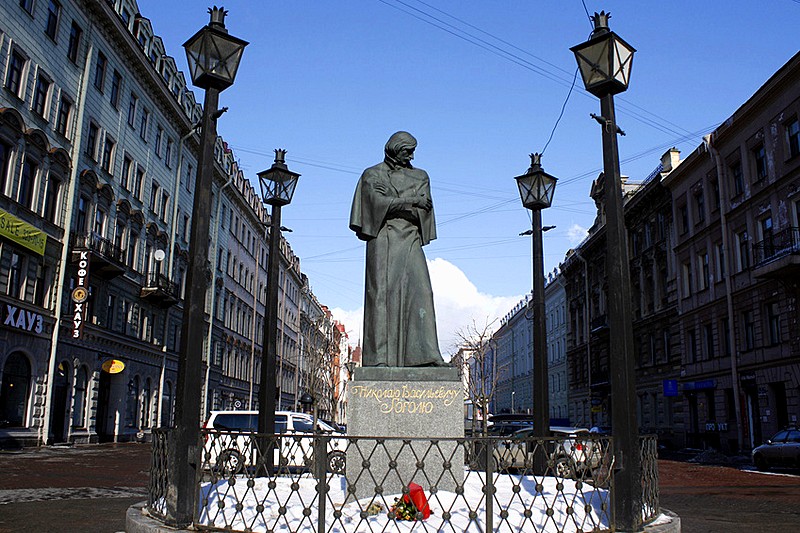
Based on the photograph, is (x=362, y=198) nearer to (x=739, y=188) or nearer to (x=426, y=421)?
(x=426, y=421)

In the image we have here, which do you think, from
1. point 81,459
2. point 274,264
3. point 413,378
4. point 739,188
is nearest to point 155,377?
point 81,459

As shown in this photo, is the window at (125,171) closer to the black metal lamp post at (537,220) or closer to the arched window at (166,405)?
the arched window at (166,405)

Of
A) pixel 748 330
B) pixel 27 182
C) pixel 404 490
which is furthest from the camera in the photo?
pixel 748 330

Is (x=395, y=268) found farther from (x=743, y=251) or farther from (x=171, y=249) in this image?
(x=171, y=249)

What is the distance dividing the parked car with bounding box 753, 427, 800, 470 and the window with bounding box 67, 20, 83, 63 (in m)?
28.4

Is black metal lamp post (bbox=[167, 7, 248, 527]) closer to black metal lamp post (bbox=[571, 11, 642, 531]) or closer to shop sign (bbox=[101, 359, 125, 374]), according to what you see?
black metal lamp post (bbox=[571, 11, 642, 531])

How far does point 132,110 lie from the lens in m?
34.3

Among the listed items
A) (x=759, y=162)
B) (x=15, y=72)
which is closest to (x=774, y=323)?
(x=759, y=162)

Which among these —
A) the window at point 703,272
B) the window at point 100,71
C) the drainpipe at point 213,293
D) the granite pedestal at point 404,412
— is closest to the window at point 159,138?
the drainpipe at point 213,293

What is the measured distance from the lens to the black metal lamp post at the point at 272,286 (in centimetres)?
1246

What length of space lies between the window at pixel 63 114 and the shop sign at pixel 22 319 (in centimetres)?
740

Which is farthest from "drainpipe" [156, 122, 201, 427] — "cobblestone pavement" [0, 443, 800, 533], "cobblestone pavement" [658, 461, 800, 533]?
"cobblestone pavement" [658, 461, 800, 533]

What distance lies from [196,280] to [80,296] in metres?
22.1

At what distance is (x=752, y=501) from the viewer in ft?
40.9
